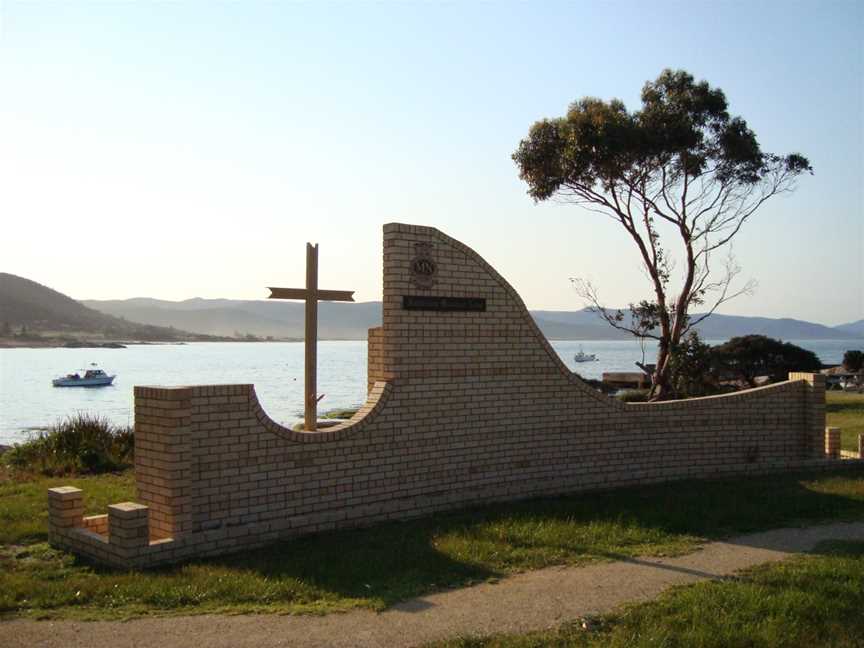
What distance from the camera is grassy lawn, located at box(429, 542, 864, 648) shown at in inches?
219

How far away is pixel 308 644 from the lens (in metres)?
5.49

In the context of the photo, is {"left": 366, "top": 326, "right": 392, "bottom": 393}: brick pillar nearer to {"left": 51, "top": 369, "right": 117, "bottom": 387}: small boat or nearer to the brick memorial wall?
the brick memorial wall

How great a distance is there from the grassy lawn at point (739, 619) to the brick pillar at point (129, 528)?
3132 millimetres

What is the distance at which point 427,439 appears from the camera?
9477mm

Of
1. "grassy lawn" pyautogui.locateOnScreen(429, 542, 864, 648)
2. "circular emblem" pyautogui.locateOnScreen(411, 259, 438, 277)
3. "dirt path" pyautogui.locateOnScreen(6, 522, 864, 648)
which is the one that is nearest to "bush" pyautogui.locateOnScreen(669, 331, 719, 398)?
"circular emblem" pyautogui.locateOnScreen(411, 259, 438, 277)

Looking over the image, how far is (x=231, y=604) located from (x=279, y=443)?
2.20m

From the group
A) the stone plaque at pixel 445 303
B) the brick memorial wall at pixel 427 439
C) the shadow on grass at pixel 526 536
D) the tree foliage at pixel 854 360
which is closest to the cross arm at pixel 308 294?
the brick memorial wall at pixel 427 439

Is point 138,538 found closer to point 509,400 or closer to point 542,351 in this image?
point 509,400

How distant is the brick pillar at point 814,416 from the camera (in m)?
12.4

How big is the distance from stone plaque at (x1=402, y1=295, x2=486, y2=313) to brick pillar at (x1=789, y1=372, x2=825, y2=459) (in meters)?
5.84

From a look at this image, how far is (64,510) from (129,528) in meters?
1.13

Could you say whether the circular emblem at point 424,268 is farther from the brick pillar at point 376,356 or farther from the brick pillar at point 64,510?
the brick pillar at point 64,510

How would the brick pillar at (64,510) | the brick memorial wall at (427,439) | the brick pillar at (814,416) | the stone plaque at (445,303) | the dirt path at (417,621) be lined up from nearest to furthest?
the dirt path at (417,621), the brick memorial wall at (427,439), the brick pillar at (64,510), the stone plaque at (445,303), the brick pillar at (814,416)

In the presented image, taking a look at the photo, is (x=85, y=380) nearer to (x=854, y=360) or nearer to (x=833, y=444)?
(x=854, y=360)
